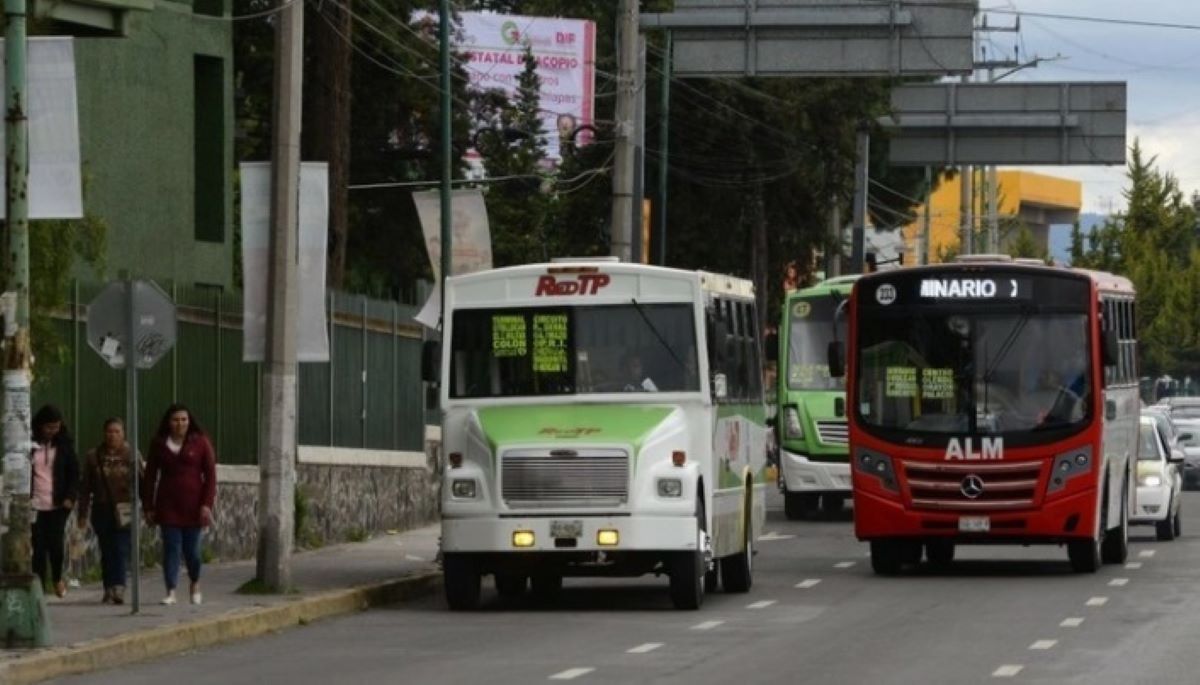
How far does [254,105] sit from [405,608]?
104 feet

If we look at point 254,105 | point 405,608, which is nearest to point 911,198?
point 254,105

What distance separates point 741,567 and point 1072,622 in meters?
Answer: 4.63

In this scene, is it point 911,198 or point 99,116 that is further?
point 911,198

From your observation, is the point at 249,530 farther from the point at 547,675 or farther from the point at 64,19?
the point at 547,675

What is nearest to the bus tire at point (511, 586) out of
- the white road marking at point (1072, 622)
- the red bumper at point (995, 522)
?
the red bumper at point (995, 522)

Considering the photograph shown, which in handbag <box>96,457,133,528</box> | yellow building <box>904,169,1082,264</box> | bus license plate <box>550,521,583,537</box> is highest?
yellow building <box>904,169,1082,264</box>

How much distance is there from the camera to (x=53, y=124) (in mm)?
19391

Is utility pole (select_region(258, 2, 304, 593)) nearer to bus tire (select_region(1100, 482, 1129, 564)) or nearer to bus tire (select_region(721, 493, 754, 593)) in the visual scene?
bus tire (select_region(721, 493, 754, 593))

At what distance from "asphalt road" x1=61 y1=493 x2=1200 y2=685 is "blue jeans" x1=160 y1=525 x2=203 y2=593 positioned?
Answer: 1.19 meters

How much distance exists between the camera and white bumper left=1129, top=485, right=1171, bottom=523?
118ft

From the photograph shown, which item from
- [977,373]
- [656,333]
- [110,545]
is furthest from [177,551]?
[977,373]

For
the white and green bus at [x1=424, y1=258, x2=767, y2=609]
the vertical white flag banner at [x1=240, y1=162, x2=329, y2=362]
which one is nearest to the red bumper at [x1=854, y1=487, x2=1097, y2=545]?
the white and green bus at [x1=424, y1=258, x2=767, y2=609]

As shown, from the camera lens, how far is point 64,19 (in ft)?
80.3

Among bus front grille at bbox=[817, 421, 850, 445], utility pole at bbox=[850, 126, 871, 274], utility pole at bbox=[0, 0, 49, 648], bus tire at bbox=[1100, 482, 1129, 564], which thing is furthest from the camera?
utility pole at bbox=[850, 126, 871, 274]
